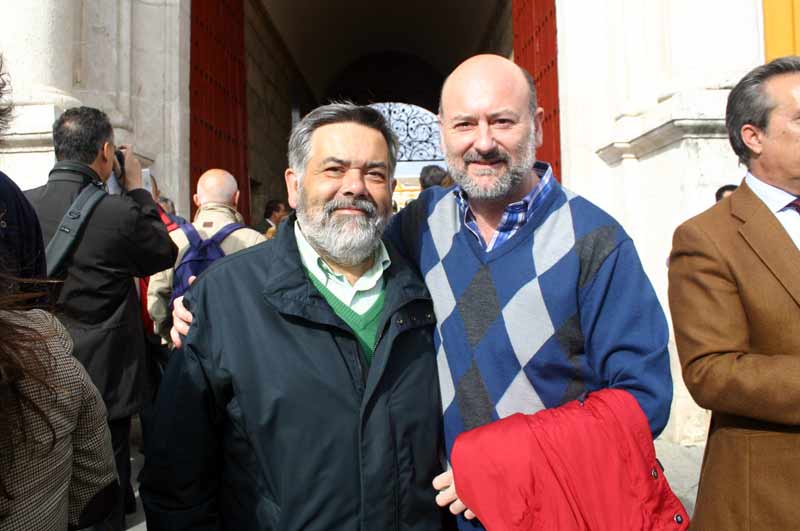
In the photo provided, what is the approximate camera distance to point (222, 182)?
400cm

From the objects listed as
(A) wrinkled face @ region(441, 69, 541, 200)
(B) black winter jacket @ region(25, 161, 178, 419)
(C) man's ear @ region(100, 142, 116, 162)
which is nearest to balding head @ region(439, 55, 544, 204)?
(A) wrinkled face @ region(441, 69, 541, 200)

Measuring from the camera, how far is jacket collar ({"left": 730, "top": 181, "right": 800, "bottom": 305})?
1.66m

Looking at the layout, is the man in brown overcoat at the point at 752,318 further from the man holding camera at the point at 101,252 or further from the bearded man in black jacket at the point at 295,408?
the man holding camera at the point at 101,252

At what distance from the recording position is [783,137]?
179cm

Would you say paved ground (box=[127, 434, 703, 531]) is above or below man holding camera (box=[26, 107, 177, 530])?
below

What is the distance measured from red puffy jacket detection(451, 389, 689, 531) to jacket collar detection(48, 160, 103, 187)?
2362 mm

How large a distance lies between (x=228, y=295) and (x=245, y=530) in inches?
22.7

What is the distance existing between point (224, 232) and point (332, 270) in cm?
230

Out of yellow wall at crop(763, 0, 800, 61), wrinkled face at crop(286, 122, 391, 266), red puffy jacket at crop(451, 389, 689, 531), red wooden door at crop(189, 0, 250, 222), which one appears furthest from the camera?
red wooden door at crop(189, 0, 250, 222)

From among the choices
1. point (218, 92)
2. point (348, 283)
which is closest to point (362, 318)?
point (348, 283)

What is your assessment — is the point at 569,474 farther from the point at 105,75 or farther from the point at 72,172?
the point at 105,75

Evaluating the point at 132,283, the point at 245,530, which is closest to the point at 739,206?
the point at 245,530

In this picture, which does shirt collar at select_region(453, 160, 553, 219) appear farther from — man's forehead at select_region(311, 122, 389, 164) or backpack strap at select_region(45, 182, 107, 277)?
backpack strap at select_region(45, 182, 107, 277)

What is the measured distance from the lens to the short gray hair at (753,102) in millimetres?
1831
